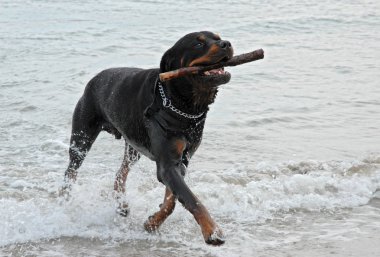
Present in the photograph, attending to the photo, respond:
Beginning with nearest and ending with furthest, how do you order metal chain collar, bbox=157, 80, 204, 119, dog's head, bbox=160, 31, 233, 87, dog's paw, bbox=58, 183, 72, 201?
dog's head, bbox=160, 31, 233, 87, metal chain collar, bbox=157, 80, 204, 119, dog's paw, bbox=58, 183, 72, 201

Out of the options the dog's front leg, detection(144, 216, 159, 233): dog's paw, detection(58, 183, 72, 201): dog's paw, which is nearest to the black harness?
the dog's front leg

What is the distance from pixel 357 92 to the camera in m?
10.5

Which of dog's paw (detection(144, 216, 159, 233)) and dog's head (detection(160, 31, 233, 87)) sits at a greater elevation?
dog's head (detection(160, 31, 233, 87))

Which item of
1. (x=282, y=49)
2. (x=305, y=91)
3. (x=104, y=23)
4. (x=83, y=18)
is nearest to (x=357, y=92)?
(x=305, y=91)

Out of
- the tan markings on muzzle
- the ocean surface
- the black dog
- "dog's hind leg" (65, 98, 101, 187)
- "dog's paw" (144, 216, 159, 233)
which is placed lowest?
the ocean surface

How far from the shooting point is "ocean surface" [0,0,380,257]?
5.52 meters

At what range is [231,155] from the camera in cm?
788

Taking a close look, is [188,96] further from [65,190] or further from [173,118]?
[65,190]

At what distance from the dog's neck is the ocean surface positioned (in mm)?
1087

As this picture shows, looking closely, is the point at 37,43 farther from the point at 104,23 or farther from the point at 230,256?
the point at 230,256

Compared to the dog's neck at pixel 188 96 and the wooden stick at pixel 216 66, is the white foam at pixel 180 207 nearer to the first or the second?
the dog's neck at pixel 188 96

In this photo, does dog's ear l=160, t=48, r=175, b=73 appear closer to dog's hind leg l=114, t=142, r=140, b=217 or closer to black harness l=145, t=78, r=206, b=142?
black harness l=145, t=78, r=206, b=142

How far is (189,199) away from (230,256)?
2.19ft

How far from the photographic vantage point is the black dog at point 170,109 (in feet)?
15.7
